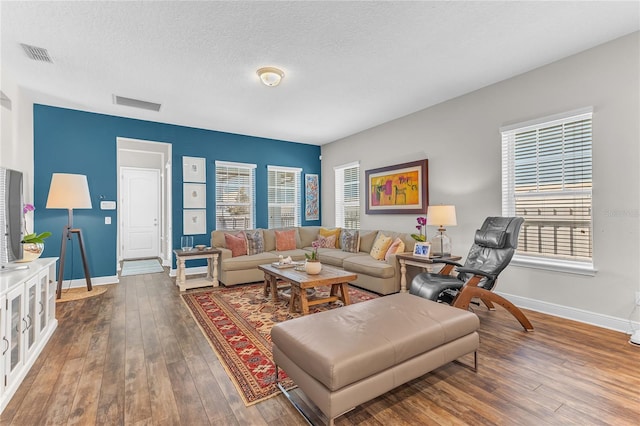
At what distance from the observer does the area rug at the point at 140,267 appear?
5961 mm

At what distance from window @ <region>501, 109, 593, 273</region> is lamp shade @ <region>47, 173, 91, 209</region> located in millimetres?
5830

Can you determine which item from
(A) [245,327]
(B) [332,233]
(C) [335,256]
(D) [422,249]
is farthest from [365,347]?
(B) [332,233]

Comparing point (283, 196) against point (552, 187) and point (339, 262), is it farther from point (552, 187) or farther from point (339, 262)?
point (552, 187)

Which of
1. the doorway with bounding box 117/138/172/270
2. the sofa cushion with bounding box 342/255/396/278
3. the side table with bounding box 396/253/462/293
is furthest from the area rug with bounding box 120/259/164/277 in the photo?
the side table with bounding box 396/253/462/293

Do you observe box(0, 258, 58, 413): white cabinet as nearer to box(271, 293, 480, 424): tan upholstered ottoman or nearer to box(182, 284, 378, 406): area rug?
box(182, 284, 378, 406): area rug

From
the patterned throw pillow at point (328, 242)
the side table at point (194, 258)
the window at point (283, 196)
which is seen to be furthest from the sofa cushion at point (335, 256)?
the side table at point (194, 258)

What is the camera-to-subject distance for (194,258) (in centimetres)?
478

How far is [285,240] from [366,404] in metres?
4.10

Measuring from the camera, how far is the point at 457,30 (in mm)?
2705

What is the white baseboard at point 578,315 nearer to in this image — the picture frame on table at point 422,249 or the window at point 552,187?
the window at point 552,187

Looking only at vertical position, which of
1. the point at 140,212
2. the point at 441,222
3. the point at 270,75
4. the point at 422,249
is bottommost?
the point at 422,249

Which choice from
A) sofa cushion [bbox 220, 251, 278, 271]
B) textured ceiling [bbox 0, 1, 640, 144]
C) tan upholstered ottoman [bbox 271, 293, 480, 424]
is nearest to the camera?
tan upholstered ottoman [bbox 271, 293, 480, 424]

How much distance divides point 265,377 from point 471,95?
13.9ft

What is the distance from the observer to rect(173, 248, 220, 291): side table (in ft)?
15.1
